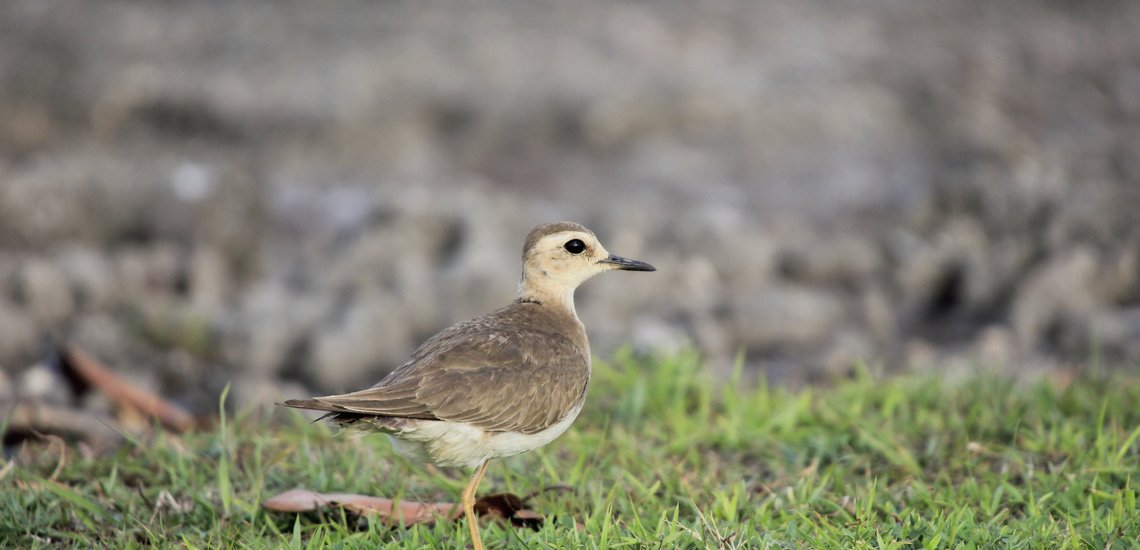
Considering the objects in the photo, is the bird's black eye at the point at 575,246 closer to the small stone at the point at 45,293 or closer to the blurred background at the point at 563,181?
the blurred background at the point at 563,181

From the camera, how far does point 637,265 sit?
205 inches

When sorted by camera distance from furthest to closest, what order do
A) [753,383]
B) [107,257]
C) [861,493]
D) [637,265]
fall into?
[107,257] → [753,383] → [637,265] → [861,493]

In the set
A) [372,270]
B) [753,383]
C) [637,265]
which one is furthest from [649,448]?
[372,270]

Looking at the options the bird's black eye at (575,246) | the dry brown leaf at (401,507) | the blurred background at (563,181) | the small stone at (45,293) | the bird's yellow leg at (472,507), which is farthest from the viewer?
the blurred background at (563,181)

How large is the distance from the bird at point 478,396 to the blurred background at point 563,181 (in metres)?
2.21

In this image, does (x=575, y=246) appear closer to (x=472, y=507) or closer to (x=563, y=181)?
(x=472, y=507)

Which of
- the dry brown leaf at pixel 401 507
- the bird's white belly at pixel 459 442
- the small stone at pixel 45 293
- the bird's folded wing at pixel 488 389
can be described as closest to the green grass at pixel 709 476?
the dry brown leaf at pixel 401 507

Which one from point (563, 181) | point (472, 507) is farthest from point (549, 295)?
point (563, 181)

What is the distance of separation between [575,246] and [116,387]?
304cm

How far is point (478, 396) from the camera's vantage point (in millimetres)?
4410

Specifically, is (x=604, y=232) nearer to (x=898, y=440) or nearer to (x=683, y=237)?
(x=683, y=237)

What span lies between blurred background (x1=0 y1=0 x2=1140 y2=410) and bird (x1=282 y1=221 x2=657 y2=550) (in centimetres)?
221

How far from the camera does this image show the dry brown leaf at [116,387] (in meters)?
6.59

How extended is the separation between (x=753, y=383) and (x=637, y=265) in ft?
8.43
